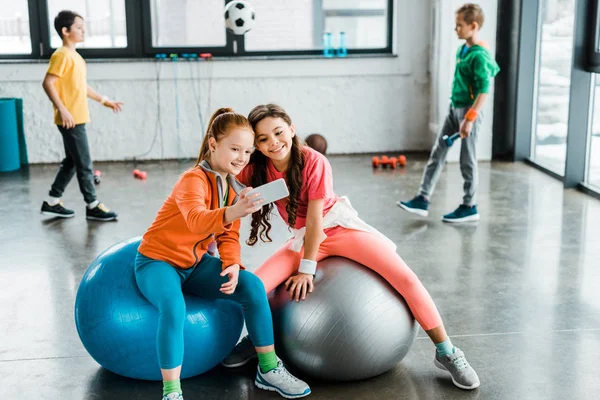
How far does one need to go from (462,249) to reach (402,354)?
76.8 inches

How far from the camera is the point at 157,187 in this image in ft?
22.1

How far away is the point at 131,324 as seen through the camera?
111 inches

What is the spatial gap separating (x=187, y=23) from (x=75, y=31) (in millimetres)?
2789

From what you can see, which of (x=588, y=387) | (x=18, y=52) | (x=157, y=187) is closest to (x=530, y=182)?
(x=157, y=187)

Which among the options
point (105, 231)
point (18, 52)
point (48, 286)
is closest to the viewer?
point (48, 286)

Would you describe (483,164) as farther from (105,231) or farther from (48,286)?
(48,286)

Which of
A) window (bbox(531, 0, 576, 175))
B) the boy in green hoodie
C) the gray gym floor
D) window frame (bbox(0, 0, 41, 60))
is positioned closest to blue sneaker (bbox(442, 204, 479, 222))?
the boy in green hoodie

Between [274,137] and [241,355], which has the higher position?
[274,137]

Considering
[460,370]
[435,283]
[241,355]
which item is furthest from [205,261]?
[435,283]

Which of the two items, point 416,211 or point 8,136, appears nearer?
point 416,211

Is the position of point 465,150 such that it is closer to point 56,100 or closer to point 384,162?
point 384,162

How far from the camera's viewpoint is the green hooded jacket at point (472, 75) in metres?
5.14

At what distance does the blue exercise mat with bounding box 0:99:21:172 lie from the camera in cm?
746

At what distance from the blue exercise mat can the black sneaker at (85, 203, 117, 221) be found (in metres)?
2.30
